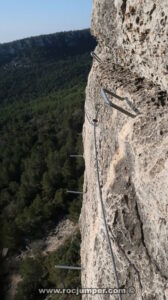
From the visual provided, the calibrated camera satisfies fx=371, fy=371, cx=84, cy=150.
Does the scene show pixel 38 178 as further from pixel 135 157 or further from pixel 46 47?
pixel 46 47

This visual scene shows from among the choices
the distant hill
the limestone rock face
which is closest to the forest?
the limestone rock face

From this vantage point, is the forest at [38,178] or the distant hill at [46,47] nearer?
the forest at [38,178]

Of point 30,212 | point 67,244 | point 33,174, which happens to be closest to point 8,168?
point 33,174

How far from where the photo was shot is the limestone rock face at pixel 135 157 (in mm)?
3910

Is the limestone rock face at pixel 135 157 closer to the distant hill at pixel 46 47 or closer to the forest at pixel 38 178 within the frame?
the forest at pixel 38 178

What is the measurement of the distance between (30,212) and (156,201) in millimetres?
29371

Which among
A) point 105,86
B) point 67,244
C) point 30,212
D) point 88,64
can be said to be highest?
point 88,64

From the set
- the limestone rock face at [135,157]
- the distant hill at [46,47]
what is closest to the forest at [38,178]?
the limestone rock face at [135,157]

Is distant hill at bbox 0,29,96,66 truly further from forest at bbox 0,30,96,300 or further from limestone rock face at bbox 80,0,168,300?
limestone rock face at bbox 80,0,168,300

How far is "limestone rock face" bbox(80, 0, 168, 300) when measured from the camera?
154 inches

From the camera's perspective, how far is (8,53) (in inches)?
4350

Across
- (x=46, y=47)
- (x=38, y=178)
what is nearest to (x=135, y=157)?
(x=38, y=178)

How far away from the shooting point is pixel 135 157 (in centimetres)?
Answer: 422

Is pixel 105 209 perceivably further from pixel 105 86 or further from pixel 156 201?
pixel 105 86
